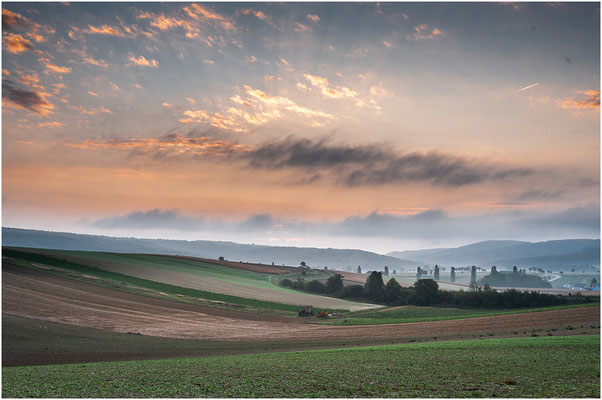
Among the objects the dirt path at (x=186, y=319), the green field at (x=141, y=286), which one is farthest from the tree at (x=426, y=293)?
the dirt path at (x=186, y=319)

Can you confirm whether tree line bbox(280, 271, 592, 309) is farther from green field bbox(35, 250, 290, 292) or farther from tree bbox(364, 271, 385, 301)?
green field bbox(35, 250, 290, 292)

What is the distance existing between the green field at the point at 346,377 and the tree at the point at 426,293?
77.9 metres

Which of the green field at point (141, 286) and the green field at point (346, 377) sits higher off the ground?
the green field at point (346, 377)

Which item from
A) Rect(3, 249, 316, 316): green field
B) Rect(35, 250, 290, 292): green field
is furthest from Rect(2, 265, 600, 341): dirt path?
Rect(35, 250, 290, 292): green field

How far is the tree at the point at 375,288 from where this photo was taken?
123 meters

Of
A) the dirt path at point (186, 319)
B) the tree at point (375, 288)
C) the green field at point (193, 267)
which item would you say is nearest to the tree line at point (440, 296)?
the tree at point (375, 288)

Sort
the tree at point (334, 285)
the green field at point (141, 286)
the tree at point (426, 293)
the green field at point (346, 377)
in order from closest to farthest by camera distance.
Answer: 1. the green field at point (346, 377)
2. the green field at point (141, 286)
3. the tree at point (426, 293)
4. the tree at point (334, 285)

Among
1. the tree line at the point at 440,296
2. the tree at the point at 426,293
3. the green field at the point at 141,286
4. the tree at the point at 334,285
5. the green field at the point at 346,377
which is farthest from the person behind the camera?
the tree at the point at 334,285

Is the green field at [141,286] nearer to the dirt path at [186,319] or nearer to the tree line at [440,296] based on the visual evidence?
the dirt path at [186,319]

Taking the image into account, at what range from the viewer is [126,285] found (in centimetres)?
9344

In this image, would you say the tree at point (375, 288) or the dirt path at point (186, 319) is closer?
the dirt path at point (186, 319)

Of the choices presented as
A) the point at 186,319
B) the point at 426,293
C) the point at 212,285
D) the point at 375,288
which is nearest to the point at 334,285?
the point at 375,288

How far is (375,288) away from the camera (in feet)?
408

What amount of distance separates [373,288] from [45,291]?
88704 millimetres
